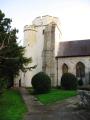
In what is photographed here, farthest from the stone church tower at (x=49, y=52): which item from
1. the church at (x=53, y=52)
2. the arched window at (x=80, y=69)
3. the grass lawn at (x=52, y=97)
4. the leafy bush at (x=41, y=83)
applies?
the grass lawn at (x=52, y=97)

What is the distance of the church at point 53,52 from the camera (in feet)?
147

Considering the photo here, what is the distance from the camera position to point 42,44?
157 feet

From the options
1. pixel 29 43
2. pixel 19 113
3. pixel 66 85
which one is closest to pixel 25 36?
pixel 29 43

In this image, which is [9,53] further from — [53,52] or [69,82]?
[53,52]

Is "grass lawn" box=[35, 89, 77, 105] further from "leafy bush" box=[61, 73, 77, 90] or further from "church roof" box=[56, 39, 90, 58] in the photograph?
"church roof" box=[56, 39, 90, 58]

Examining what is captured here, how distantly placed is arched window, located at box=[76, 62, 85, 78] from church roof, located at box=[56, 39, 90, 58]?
156cm

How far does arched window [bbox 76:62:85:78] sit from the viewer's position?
44.4 meters

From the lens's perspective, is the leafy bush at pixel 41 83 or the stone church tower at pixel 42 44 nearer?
the leafy bush at pixel 41 83

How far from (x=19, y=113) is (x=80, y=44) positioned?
30279mm

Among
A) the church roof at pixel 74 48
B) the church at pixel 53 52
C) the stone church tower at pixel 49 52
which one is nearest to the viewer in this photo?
the church at pixel 53 52

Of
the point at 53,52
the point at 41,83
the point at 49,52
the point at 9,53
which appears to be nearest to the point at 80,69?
the point at 53,52

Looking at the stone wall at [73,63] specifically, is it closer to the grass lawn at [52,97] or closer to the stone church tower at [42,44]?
the stone church tower at [42,44]

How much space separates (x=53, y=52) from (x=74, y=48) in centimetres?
355

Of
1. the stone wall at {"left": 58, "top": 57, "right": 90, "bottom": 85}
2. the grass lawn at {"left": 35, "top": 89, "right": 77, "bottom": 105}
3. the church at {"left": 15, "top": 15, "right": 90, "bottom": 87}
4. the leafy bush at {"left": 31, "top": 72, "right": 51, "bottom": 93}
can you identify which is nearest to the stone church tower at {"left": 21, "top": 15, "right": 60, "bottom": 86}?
the church at {"left": 15, "top": 15, "right": 90, "bottom": 87}
